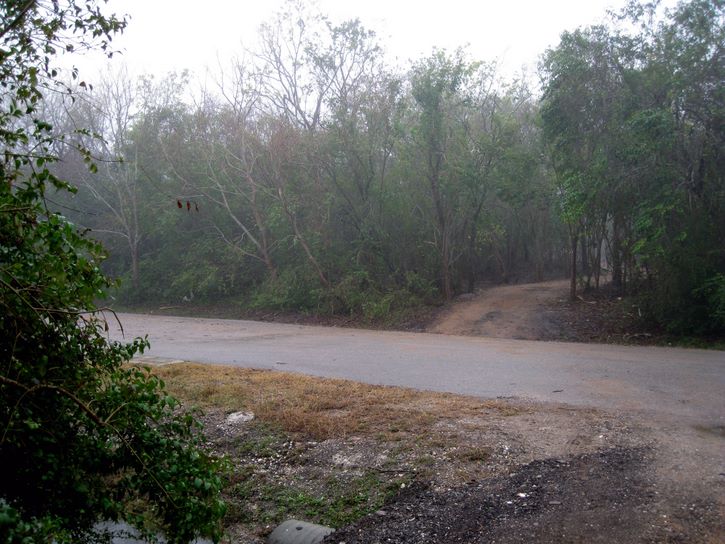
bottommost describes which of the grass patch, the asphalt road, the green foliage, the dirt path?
the grass patch

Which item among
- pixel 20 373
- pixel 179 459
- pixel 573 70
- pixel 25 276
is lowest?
pixel 179 459

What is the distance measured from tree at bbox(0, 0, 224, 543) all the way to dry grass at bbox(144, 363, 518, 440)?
10.2 ft

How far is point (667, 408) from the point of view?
723 centimetres

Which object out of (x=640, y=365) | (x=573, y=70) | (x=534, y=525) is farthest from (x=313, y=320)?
(x=534, y=525)

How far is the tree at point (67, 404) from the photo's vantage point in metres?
3.12

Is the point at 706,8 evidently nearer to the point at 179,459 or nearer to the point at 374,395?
the point at 374,395

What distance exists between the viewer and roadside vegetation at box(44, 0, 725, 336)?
14336mm

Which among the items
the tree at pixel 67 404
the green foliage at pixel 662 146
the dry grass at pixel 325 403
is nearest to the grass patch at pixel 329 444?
the dry grass at pixel 325 403

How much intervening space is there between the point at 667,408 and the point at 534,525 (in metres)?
3.64

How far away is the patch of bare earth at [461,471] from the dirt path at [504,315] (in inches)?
375

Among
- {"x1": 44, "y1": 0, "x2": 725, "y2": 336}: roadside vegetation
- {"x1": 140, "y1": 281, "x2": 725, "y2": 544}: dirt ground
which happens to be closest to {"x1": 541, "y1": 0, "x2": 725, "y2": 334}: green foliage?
{"x1": 44, "y1": 0, "x2": 725, "y2": 336}: roadside vegetation

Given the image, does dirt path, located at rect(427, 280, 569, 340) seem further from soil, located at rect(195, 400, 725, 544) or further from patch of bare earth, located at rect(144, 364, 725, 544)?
soil, located at rect(195, 400, 725, 544)

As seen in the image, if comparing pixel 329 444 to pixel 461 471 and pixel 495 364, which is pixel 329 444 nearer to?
pixel 461 471

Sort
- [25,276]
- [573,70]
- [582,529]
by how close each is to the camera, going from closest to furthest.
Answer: [25,276], [582,529], [573,70]
